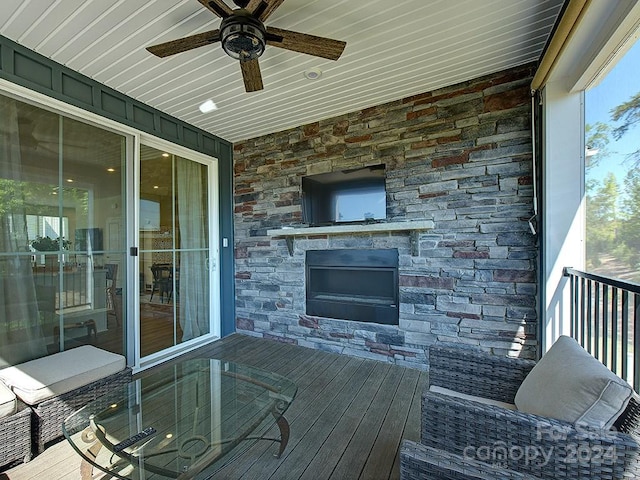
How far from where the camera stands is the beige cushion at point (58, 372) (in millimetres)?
1806

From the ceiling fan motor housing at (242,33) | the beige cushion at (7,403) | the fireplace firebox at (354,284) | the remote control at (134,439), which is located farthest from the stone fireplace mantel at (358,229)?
the beige cushion at (7,403)

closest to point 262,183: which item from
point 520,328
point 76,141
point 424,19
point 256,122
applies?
point 256,122

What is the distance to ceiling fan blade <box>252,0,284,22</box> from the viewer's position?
1.48 m

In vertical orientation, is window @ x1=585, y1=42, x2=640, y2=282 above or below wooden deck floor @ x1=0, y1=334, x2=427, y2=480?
above

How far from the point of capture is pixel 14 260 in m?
2.16

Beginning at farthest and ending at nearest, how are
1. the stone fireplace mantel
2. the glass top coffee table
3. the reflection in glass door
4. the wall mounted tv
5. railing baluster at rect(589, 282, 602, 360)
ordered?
the reflection in glass door < the wall mounted tv < the stone fireplace mantel < railing baluster at rect(589, 282, 602, 360) < the glass top coffee table

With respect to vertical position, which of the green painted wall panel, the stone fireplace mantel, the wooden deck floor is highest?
the green painted wall panel

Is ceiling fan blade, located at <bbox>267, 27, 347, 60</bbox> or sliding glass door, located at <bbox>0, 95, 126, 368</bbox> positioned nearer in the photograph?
ceiling fan blade, located at <bbox>267, 27, 347, 60</bbox>

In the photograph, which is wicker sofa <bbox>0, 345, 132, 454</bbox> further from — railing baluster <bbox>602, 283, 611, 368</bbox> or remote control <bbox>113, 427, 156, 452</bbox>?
railing baluster <bbox>602, 283, 611, 368</bbox>

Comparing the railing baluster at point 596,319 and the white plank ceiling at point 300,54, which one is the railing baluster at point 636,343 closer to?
the railing baluster at point 596,319

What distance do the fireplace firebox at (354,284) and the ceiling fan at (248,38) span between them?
196 cm

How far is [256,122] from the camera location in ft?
11.5

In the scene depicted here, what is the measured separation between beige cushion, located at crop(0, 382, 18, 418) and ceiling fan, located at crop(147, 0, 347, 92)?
2.20 meters

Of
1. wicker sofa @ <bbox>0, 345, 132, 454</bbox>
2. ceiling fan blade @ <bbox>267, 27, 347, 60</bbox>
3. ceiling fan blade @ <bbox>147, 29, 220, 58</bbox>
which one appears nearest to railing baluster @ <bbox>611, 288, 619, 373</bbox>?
ceiling fan blade @ <bbox>267, 27, 347, 60</bbox>
